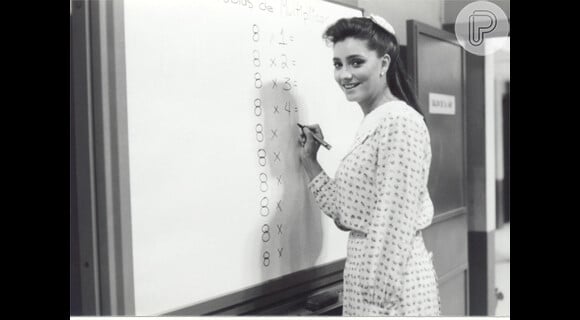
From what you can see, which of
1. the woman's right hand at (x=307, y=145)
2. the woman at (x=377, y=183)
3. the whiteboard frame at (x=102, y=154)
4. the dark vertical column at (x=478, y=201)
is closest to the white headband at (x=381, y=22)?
the woman at (x=377, y=183)

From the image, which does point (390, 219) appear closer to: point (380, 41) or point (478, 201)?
point (380, 41)

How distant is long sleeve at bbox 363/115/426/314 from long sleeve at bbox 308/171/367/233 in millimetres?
56

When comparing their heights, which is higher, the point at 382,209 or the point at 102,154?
the point at 102,154

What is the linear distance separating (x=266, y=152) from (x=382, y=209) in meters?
0.35

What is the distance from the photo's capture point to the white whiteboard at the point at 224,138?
1.30 m

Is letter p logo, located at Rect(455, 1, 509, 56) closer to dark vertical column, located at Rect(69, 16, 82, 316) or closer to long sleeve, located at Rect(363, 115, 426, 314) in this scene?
long sleeve, located at Rect(363, 115, 426, 314)

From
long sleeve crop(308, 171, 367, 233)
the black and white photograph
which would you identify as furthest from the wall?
long sleeve crop(308, 171, 367, 233)

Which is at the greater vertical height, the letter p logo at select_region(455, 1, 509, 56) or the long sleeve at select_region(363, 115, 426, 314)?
the letter p logo at select_region(455, 1, 509, 56)

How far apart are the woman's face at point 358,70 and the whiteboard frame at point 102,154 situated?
644 mm

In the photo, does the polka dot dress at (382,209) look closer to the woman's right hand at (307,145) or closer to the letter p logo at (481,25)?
the woman's right hand at (307,145)

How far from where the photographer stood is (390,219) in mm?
1623

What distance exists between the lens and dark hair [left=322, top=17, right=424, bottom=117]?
167 centimetres

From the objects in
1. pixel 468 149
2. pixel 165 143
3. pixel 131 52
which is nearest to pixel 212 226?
pixel 165 143

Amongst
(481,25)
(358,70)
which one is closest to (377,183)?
(358,70)
